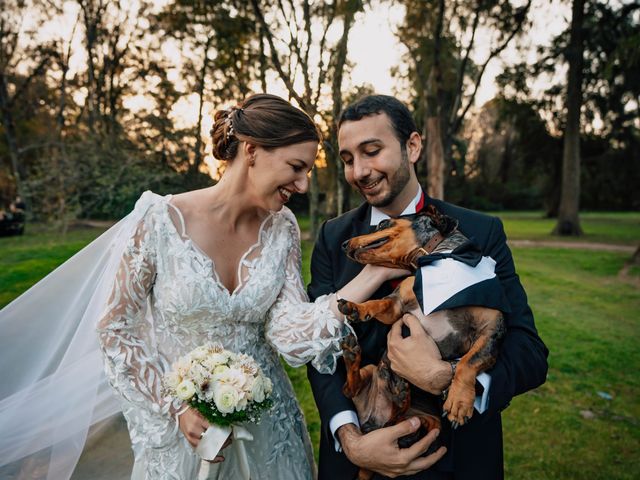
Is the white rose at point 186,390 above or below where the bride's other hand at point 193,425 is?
above

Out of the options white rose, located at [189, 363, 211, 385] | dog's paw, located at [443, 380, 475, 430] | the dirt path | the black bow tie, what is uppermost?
the black bow tie

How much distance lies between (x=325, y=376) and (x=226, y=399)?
0.63 meters

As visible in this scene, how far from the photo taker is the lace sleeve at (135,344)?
2.09m

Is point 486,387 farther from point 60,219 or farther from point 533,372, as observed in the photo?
point 60,219

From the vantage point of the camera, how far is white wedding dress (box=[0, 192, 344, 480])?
2.14m

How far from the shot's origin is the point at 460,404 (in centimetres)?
188

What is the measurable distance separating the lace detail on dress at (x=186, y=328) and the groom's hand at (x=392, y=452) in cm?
39

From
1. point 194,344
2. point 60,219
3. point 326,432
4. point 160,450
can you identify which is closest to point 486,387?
point 326,432

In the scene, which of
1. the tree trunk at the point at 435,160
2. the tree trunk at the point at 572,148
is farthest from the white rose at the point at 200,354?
the tree trunk at the point at 572,148

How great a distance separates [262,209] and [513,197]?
54.8 m

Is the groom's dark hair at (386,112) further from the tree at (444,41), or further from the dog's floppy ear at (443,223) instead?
the tree at (444,41)

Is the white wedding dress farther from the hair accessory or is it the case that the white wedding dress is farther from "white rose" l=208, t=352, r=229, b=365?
the hair accessory

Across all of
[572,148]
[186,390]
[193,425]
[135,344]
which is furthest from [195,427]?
[572,148]

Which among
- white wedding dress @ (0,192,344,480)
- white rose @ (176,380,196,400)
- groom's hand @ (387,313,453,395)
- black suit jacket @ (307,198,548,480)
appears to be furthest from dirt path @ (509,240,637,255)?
white rose @ (176,380,196,400)
